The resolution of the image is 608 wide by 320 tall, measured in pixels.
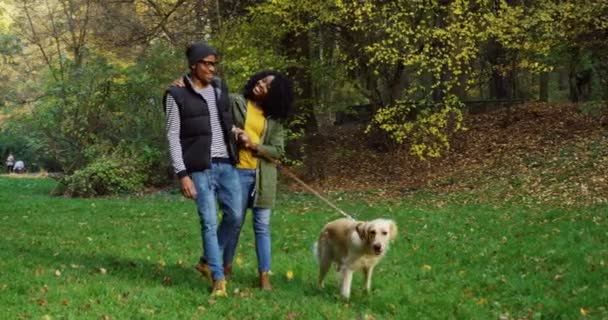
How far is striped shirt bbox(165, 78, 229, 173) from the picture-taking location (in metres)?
5.80

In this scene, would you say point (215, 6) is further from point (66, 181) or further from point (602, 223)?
point (602, 223)

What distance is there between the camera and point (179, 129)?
5.88 meters

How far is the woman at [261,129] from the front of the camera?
20.4ft

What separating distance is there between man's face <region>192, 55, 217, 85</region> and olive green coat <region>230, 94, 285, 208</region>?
1.16 ft

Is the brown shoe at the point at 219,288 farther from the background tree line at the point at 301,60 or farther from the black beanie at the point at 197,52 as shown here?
the background tree line at the point at 301,60

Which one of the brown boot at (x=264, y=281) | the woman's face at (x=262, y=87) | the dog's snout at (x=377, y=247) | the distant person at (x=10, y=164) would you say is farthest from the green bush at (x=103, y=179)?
the distant person at (x=10, y=164)

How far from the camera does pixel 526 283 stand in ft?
22.8

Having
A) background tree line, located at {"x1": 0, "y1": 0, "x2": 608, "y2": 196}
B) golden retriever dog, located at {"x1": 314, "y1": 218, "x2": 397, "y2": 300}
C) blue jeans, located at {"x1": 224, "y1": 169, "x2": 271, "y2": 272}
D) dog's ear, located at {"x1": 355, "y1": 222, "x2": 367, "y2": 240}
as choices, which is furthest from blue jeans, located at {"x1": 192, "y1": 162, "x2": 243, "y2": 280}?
background tree line, located at {"x1": 0, "y1": 0, "x2": 608, "y2": 196}

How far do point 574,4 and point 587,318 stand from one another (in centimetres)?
A: 1350

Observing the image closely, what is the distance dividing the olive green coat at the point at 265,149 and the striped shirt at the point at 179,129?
0.25 meters

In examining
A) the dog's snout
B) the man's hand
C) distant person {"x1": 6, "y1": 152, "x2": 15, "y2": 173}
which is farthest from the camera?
distant person {"x1": 6, "y1": 152, "x2": 15, "y2": 173}

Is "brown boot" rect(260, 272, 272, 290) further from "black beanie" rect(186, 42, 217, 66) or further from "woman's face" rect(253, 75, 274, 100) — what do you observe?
"black beanie" rect(186, 42, 217, 66)

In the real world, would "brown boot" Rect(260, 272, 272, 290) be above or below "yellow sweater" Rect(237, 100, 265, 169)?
below

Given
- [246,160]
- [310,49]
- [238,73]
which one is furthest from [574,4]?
[246,160]
